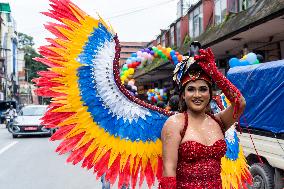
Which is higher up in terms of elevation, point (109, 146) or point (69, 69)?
point (69, 69)

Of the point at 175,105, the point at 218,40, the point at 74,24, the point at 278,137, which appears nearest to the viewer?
the point at 74,24

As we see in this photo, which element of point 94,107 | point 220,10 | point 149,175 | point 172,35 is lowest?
point 149,175

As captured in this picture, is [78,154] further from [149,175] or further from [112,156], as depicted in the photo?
[149,175]

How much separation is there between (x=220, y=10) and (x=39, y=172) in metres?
11.6

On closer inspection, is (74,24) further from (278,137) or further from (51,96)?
(278,137)

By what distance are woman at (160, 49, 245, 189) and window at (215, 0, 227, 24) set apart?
1470 cm

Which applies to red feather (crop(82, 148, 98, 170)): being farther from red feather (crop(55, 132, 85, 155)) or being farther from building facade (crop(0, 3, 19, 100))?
building facade (crop(0, 3, 19, 100))

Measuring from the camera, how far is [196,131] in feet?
8.79

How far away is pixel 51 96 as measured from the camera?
10.0 feet

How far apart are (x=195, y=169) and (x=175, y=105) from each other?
10.8ft

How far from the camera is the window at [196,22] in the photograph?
70.4 ft

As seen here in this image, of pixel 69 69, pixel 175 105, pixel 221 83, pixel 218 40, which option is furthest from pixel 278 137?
pixel 218 40

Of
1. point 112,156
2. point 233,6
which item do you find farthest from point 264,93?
point 233,6

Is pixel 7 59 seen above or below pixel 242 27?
above
